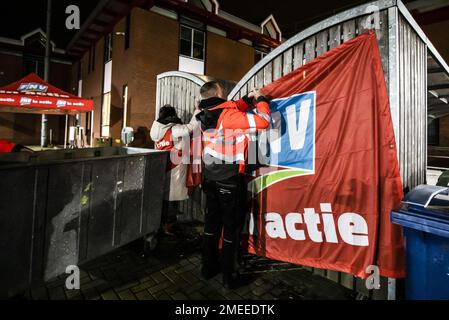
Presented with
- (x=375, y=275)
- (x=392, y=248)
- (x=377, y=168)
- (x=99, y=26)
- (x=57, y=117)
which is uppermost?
(x=99, y=26)

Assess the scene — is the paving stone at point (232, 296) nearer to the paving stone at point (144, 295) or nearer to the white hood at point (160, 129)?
the paving stone at point (144, 295)

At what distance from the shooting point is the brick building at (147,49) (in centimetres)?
1208

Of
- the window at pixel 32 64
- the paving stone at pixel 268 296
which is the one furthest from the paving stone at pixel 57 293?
the window at pixel 32 64

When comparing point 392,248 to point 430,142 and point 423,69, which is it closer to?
point 423,69

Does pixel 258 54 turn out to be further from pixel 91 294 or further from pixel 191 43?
pixel 91 294

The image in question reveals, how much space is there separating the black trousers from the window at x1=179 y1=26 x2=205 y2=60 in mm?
12494

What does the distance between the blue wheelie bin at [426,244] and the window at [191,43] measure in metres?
13.7

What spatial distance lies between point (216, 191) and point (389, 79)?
234cm

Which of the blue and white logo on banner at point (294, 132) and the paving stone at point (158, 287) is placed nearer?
the paving stone at point (158, 287)

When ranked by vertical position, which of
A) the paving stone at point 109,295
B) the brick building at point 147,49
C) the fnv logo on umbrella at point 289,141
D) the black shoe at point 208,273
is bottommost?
the paving stone at point 109,295

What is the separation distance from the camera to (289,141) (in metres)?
3.41

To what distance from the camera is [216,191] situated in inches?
125

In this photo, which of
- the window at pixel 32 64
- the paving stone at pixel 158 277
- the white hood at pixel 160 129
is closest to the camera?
the paving stone at pixel 158 277

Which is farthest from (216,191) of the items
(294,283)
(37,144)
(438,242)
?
(37,144)
